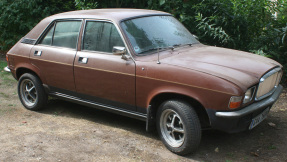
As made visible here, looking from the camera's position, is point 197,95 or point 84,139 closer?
point 197,95

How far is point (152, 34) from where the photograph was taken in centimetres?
479

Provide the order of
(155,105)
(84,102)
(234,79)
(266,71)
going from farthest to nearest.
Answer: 1. (84,102)
2. (155,105)
3. (266,71)
4. (234,79)

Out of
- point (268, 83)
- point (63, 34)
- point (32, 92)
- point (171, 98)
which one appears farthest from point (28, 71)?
point (268, 83)

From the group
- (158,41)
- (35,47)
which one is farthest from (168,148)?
(35,47)

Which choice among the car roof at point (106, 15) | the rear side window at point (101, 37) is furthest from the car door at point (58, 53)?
the rear side window at point (101, 37)

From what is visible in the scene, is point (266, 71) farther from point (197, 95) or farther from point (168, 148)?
point (168, 148)

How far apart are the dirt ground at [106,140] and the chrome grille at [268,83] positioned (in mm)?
730

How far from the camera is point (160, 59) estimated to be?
4383 millimetres

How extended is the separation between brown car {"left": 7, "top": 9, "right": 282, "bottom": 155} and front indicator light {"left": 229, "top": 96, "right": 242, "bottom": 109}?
0.01m

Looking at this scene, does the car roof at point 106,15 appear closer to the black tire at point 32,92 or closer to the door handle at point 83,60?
the door handle at point 83,60

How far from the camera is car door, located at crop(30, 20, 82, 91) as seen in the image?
5219 mm

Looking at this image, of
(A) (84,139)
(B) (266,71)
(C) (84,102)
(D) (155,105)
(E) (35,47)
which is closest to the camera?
(B) (266,71)

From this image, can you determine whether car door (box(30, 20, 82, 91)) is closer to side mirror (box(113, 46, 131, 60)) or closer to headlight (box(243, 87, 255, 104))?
side mirror (box(113, 46, 131, 60))

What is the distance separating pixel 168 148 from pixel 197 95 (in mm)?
912
